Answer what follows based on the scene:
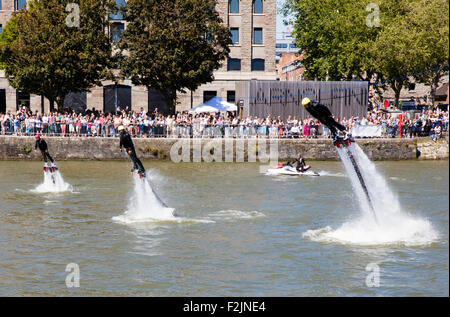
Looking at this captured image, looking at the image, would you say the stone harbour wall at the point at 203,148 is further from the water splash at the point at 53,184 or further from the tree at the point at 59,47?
the water splash at the point at 53,184

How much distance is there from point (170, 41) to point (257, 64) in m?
21.3

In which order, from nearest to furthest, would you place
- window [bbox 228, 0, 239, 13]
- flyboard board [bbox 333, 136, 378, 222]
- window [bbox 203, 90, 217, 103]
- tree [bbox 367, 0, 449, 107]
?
flyboard board [bbox 333, 136, 378, 222] → tree [bbox 367, 0, 449, 107] → window [bbox 203, 90, 217, 103] → window [bbox 228, 0, 239, 13]

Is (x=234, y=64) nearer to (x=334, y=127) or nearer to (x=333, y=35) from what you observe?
(x=333, y=35)

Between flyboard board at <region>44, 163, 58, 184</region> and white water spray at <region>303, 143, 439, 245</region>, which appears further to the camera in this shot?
flyboard board at <region>44, 163, 58, 184</region>

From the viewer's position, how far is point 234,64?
80750mm

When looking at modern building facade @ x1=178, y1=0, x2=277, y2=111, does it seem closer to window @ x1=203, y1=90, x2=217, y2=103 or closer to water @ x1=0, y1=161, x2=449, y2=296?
window @ x1=203, y1=90, x2=217, y2=103

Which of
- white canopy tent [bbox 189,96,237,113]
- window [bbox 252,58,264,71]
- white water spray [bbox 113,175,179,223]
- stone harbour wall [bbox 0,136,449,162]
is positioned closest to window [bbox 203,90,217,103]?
window [bbox 252,58,264,71]

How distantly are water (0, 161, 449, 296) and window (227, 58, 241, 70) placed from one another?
1695 inches

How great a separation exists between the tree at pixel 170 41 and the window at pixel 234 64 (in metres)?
15.3

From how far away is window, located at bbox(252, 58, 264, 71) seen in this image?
81188 mm

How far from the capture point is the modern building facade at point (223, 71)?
78.4 meters

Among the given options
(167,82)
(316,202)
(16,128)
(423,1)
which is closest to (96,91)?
(167,82)
